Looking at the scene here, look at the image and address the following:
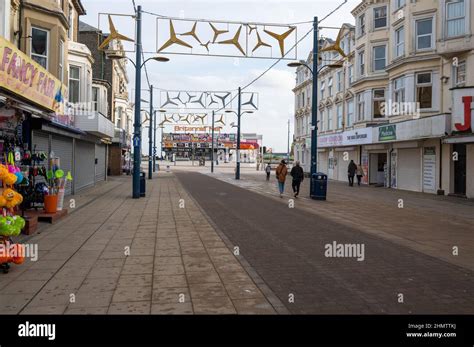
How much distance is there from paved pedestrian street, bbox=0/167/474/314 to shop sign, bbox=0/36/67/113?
11.2 feet

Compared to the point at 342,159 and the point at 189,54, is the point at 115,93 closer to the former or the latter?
the point at 342,159

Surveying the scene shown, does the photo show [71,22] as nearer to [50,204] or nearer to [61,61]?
[61,61]

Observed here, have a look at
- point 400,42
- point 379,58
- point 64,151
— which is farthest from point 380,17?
point 64,151

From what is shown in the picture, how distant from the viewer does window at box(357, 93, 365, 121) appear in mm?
32700

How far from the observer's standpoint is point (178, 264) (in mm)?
7320

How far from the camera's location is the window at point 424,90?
24.5 m

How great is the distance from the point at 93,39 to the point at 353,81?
2013 cm

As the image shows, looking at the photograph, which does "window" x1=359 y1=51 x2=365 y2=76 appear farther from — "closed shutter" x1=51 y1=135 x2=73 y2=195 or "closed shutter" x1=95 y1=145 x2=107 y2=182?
"closed shutter" x1=51 y1=135 x2=73 y2=195

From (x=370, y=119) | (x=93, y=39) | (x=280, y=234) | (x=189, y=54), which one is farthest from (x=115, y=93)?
(x=280, y=234)

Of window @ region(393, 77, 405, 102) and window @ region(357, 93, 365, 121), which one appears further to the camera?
window @ region(357, 93, 365, 121)

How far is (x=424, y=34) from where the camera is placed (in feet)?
81.5

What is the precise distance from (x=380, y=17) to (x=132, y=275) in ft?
96.0

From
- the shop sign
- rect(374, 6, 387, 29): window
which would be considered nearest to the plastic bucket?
the shop sign

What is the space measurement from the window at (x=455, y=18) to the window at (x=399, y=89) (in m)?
4.51
